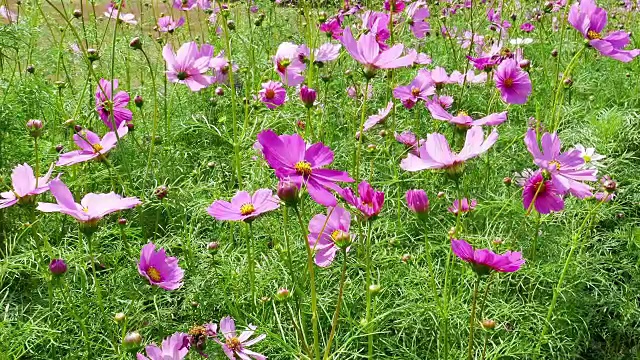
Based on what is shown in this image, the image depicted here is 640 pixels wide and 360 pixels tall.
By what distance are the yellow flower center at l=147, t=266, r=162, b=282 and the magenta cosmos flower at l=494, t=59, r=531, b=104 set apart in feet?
2.53

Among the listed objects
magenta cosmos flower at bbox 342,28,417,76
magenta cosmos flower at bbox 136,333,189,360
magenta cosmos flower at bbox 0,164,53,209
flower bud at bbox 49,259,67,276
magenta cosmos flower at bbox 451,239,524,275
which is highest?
magenta cosmos flower at bbox 342,28,417,76

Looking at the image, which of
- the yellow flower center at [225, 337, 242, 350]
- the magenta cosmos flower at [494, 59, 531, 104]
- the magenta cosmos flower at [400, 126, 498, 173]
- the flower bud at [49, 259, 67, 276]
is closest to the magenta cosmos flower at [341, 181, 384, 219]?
the magenta cosmos flower at [400, 126, 498, 173]

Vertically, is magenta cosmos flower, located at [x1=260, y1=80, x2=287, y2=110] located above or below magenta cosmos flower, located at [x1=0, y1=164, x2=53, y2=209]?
below

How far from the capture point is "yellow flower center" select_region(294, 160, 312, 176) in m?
0.73

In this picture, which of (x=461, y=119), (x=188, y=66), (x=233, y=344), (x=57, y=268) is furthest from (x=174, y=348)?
(x=188, y=66)

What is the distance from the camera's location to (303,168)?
2.40ft

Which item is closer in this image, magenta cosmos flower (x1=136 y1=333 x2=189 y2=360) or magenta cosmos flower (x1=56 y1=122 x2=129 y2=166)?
magenta cosmos flower (x1=136 y1=333 x2=189 y2=360)

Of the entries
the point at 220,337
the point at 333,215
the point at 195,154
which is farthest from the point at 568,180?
the point at 195,154

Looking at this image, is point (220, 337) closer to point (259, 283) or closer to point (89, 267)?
point (259, 283)

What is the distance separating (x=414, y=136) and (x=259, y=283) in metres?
0.55

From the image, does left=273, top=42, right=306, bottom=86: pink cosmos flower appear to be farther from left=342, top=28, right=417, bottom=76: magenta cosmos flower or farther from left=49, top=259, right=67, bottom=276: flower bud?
left=49, top=259, right=67, bottom=276: flower bud

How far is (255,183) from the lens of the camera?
124cm

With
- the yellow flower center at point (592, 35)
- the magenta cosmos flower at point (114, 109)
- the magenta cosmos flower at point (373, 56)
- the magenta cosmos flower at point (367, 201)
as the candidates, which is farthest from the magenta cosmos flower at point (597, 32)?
the magenta cosmos flower at point (114, 109)

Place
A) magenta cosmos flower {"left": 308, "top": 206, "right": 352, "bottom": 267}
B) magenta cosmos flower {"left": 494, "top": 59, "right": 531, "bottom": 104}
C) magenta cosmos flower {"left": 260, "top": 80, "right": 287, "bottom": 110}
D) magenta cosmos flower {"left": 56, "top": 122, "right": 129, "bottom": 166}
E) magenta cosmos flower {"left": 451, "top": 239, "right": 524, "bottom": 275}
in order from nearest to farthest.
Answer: magenta cosmos flower {"left": 451, "top": 239, "right": 524, "bottom": 275} → magenta cosmos flower {"left": 308, "top": 206, "right": 352, "bottom": 267} → magenta cosmos flower {"left": 56, "top": 122, "right": 129, "bottom": 166} → magenta cosmos flower {"left": 494, "top": 59, "right": 531, "bottom": 104} → magenta cosmos flower {"left": 260, "top": 80, "right": 287, "bottom": 110}
